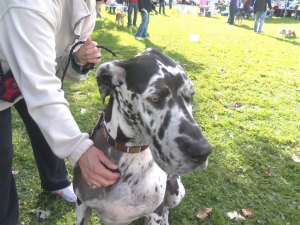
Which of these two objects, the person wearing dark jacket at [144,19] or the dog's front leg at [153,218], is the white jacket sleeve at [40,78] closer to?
the dog's front leg at [153,218]

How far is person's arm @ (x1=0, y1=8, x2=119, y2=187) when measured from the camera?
5.76 ft

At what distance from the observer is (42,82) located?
1.77 m

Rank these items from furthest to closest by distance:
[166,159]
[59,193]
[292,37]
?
[292,37] < [59,193] < [166,159]

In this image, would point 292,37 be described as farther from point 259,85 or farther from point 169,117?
point 169,117

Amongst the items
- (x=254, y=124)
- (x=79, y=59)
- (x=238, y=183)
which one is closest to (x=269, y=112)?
(x=254, y=124)

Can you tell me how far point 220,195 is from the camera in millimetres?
3938

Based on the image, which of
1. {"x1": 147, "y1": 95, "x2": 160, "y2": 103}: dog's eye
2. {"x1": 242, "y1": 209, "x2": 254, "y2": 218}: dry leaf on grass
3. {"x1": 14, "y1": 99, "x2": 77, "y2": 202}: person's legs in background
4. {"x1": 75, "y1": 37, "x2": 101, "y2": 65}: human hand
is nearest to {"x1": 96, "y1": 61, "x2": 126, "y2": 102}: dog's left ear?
{"x1": 147, "y1": 95, "x2": 160, "y2": 103}: dog's eye

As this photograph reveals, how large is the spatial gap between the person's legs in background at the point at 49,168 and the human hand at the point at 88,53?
3.18 feet

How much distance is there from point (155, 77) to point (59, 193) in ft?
7.27

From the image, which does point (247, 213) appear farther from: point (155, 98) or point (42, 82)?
point (42, 82)

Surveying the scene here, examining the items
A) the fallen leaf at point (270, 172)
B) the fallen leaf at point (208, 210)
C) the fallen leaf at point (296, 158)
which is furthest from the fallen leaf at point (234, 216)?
the fallen leaf at point (296, 158)

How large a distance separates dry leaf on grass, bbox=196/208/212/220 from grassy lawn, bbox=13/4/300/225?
0.13 feet

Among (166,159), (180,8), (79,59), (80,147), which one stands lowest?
(180,8)

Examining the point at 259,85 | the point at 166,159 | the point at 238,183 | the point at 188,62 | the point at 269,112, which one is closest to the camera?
the point at 166,159
